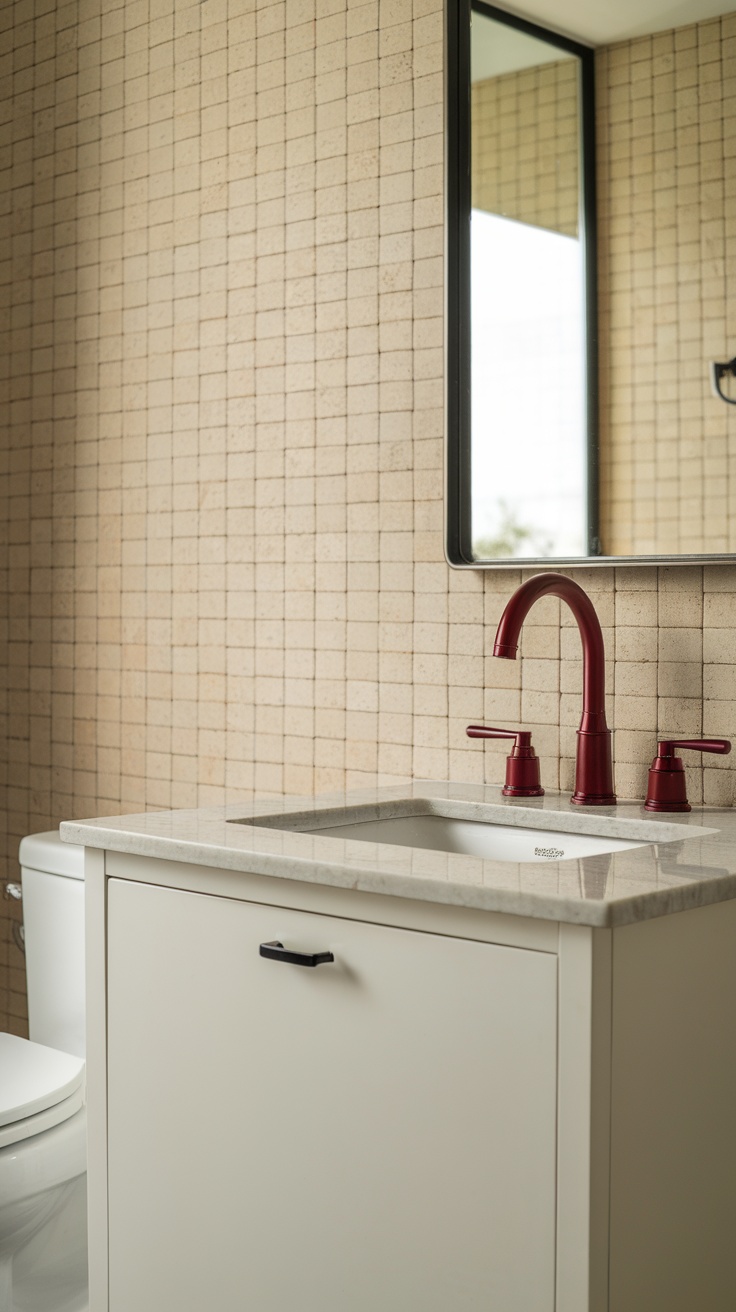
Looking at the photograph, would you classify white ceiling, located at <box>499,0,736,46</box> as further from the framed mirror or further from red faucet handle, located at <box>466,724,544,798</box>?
red faucet handle, located at <box>466,724,544,798</box>

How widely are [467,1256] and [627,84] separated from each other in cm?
119

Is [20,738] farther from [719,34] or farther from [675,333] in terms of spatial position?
[719,34]

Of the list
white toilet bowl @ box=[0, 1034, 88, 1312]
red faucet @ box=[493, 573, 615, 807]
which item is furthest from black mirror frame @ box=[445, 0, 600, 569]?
white toilet bowl @ box=[0, 1034, 88, 1312]

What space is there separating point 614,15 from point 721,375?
17.3 inches

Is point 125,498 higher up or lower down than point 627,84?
lower down

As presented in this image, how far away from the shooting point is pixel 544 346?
1552mm

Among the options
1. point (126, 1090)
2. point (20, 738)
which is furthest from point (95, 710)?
point (126, 1090)

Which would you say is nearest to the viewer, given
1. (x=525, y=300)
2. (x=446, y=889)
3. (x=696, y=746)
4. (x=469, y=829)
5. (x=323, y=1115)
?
(x=446, y=889)

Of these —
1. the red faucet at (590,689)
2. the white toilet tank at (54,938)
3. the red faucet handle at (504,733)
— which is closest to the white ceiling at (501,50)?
the red faucet at (590,689)

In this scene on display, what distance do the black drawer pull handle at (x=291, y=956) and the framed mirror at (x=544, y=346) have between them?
23.1 inches

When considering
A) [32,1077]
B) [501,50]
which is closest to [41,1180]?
[32,1077]

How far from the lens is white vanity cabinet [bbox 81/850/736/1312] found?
3.13 feet

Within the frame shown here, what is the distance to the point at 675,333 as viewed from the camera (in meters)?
1.42

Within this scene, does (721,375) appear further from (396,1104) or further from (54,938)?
(54,938)
